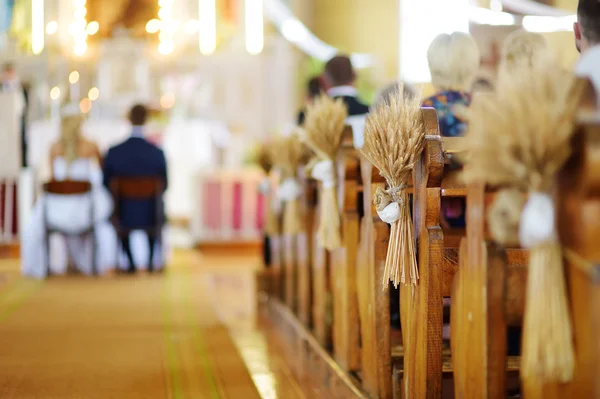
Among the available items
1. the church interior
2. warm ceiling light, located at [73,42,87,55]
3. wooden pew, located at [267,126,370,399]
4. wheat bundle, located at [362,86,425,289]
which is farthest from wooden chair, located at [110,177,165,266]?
wheat bundle, located at [362,86,425,289]

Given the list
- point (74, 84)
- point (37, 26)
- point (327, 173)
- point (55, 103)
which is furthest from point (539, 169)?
point (74, 84)

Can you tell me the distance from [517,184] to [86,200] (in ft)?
18.1

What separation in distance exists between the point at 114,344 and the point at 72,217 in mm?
2903

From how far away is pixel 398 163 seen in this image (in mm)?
2398

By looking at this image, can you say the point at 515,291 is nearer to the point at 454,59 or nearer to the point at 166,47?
the point at 454,59

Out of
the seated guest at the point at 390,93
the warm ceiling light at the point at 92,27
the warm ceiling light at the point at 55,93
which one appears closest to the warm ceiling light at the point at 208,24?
the warm ceiling light at the point at 92,27

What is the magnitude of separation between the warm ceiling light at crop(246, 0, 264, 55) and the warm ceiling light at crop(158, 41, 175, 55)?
3.25 feet

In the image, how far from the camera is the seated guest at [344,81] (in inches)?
177

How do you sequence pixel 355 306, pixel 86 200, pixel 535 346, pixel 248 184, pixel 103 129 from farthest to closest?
pixel 103 129
pixel 248 184
pixel 86 200
pixel 355 306
pixel 535 346

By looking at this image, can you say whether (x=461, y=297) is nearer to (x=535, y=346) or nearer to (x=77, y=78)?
(x=535, y=346)

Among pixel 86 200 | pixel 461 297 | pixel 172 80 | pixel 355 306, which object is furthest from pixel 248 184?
pixel 461 297

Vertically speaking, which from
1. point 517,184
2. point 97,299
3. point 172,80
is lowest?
point 97,299

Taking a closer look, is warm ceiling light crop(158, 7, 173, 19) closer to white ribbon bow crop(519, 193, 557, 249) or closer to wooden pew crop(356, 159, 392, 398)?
wooden pew crop(356, 159, 392, 398)

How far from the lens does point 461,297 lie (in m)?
2.18
